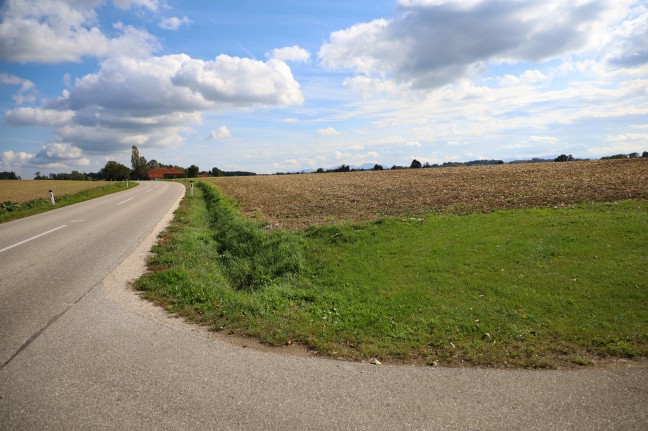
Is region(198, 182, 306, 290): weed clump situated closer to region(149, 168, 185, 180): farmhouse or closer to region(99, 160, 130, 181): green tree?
region(99, 160, 130, 181): green tree

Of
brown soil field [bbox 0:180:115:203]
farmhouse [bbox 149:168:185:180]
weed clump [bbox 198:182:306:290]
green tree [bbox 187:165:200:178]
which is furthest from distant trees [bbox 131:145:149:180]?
weed clump [bbox 198:182:306:290]

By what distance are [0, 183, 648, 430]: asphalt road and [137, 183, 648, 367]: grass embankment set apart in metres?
0.49

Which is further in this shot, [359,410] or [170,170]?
[170,170]

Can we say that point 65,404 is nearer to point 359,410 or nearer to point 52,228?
point 359,410

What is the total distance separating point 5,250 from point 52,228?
150 inches

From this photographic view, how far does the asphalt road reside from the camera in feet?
10.8

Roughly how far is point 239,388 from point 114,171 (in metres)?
132

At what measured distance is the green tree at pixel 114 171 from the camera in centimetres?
11654

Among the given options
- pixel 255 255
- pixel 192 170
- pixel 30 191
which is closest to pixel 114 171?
pixel 192 170

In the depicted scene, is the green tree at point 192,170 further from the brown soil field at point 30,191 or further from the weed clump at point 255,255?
the weed clump at point 255,255

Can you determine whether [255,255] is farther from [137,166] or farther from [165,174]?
[165,174]

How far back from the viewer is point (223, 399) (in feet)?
11.8

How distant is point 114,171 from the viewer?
383 ft

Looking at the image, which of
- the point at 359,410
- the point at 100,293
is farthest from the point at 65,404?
the point at 100,293
